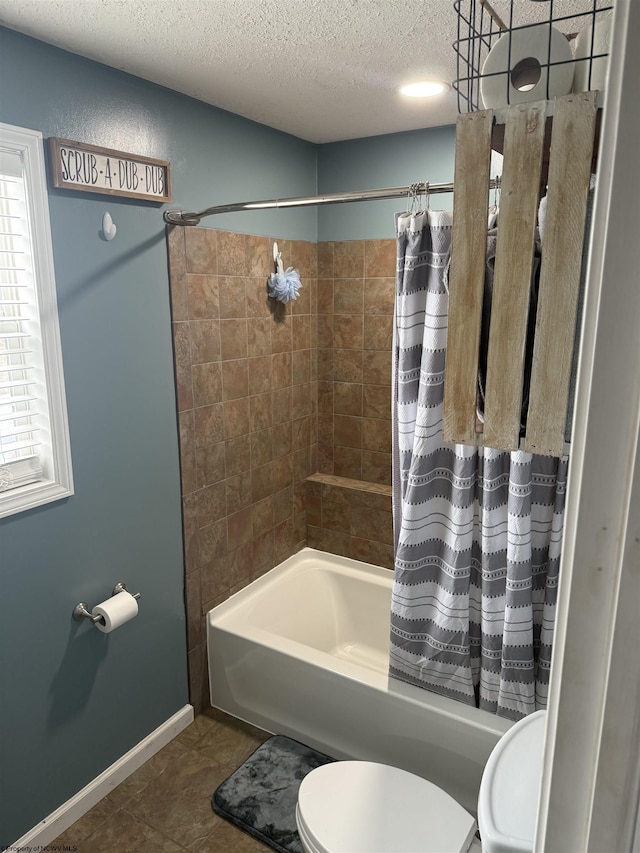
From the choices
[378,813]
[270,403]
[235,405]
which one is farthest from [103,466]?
[378,813]

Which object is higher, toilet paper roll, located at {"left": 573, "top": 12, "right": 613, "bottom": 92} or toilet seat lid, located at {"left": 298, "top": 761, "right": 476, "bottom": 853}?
toilet paper roll, located at {"left": 573, "top": 12, "right": 613, "bottom": 92}

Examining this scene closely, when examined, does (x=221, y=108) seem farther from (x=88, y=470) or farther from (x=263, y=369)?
(x=88, y=470)

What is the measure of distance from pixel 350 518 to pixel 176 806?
1.49 metres

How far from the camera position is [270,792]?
218 centimetres

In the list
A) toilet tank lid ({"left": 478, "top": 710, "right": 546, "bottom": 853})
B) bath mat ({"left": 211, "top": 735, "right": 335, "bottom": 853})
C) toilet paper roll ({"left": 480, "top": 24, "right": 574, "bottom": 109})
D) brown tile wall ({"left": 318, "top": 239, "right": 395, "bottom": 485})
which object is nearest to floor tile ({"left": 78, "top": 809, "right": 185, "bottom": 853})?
bath mat ({"left": 211, "top": 735, "right": 335, "bottom": 853})

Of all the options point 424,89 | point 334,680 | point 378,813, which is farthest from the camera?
point 334,680

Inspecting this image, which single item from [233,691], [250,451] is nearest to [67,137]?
[250,451]

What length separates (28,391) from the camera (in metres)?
1.86

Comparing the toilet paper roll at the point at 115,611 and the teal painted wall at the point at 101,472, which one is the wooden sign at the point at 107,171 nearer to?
the teal painted wall at the point at 101,472

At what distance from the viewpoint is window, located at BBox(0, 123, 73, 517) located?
1.71 m

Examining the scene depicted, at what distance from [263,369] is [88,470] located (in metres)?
1.00

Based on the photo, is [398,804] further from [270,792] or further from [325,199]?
[325,199]

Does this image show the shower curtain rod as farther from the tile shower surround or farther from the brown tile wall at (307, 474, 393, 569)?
the brown tile wall at (307, 474, 393, 569)

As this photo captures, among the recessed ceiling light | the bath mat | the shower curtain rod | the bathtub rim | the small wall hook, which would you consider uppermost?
the recessed ceiling light
